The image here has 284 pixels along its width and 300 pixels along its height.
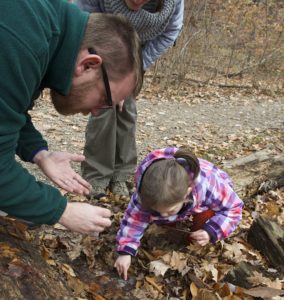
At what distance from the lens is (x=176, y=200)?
2.32 metres

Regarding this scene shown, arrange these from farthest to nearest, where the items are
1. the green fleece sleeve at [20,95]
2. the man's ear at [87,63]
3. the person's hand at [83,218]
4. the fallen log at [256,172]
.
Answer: the fallen log at [256,172]
the person's hand at [83,218]
the man's ear at [87,63]
the green fleece sleeve at [20,95]

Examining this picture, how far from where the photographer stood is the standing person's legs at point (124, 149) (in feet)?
11.4

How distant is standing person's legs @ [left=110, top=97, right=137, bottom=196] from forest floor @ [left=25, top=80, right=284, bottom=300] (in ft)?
0.61

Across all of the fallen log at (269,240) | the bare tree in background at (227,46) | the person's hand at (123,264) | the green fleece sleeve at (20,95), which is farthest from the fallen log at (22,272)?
the bare tree in background at (227,46)

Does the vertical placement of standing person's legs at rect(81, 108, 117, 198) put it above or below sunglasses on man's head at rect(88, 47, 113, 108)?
below

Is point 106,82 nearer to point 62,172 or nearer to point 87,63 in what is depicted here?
point 87,63

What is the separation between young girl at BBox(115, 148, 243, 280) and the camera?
2.31 meters

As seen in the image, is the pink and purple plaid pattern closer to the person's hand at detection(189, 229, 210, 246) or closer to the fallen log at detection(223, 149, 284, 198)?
the person's hand at detection(189, 229, 210, 246)

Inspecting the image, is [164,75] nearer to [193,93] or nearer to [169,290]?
[193,93]

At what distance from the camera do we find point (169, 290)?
253 centimetres

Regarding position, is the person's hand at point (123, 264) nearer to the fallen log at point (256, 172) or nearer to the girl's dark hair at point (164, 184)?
the girl's dark hair at point (164, 184)

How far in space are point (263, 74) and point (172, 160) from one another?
10.4 metres

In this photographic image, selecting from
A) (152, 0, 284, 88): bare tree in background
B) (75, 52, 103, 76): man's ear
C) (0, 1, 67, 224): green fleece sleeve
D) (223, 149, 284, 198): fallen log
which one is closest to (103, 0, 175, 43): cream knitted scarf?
(75, 52, 103, 76): man's ear

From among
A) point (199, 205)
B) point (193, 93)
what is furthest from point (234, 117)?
point (199, 205)
